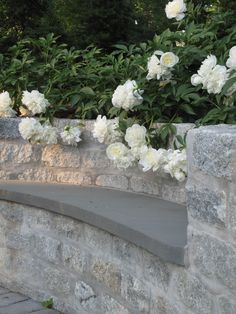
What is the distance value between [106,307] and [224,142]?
1.52 meters

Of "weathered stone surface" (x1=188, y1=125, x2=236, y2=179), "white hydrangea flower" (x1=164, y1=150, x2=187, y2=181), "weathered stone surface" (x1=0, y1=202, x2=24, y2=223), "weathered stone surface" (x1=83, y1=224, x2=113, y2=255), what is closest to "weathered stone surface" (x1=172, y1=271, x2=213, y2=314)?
"weathered stone surface" (x1=188, y1=125, x2=236, y2=179)

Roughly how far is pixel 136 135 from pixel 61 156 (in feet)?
2.99

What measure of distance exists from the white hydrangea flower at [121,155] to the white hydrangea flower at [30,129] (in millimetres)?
746

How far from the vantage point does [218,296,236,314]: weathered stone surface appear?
2330 millimetres

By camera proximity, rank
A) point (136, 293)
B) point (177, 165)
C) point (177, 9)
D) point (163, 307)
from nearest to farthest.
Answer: point (163, 307) < point (136, 293) < point (177, 165) < point (177, 9)

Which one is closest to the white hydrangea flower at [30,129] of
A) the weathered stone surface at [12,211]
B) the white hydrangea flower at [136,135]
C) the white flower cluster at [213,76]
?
the weathered stone surface at [12,211]

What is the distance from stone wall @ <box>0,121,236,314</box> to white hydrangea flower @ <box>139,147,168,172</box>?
0.51 metres

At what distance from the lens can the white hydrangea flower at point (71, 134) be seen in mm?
4340

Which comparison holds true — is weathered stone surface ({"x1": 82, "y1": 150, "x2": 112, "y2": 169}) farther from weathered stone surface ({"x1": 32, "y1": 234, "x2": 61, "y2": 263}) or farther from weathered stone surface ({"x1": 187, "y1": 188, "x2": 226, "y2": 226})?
weathered stone surface ({"x1": 187, "y1": 188, "x2": 226, "y2": 226})

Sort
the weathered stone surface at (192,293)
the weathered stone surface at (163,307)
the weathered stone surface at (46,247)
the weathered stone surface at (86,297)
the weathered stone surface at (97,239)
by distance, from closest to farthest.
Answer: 1. the weathered stone surface at (192,293)
2. the weathered stone surface at (163,307)
3. the weathered stone surface at (97,239)
4. the weathered stone surface at (86,297)
5. the weathered stone surface at (46,247)

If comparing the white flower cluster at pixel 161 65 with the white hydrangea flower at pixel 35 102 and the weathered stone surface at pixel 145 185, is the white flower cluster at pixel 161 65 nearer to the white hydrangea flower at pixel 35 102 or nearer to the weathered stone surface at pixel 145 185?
the weathered stone surface at pixel 145 185

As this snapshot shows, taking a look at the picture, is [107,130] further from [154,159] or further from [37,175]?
[37,175]

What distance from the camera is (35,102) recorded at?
15.1ft

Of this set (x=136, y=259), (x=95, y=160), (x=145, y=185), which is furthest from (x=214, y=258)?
(x=95, y=160)
